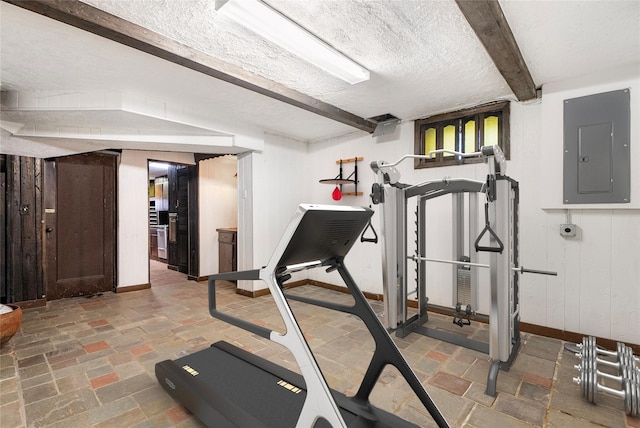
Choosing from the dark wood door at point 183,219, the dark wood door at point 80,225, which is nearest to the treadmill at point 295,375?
the dark wood door at point 80,225

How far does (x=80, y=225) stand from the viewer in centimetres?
460

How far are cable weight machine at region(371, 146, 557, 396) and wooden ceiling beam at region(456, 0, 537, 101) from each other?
73 cm

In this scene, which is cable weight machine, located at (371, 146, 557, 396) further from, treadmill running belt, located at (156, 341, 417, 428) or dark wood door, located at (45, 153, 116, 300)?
dark wood door, located at (45, 153, 116, 300)

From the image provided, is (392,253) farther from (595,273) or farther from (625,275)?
(625,275)

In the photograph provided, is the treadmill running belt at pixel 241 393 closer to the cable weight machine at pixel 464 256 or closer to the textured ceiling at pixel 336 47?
the cable weight machine at pixel 464 256

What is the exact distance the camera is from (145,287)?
510 cm

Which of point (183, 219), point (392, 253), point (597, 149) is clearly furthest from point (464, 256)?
point (183, 219)

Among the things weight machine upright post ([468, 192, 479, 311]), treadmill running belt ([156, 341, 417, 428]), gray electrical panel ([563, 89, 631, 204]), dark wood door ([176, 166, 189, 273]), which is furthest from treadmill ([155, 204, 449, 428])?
dark wood door ([176, 166, 189, 273])

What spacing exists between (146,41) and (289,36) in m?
1.00

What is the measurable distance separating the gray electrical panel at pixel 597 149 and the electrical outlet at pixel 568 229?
236 mm

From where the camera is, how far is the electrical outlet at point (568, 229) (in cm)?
294

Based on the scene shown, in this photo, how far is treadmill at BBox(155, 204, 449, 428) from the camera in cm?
129

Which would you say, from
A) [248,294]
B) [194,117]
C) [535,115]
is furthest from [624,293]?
[194,117]

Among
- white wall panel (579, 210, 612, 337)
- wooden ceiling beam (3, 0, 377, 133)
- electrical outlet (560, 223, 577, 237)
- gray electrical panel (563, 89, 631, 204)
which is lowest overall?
white wall panel (579, 210, 612, 337)
